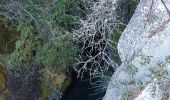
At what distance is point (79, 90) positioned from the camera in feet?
33.2

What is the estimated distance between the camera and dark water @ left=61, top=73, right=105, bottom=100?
997 centimetres

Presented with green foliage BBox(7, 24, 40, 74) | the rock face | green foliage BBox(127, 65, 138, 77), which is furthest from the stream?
green foliage BBox(127, 65, 138, 77)

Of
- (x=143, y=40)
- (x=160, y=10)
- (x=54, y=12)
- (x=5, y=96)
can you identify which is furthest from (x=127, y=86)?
(x=5, y=96)

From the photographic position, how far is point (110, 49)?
8695 millimetres

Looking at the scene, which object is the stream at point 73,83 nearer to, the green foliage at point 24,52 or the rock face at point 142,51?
the green foliage at point 24,52

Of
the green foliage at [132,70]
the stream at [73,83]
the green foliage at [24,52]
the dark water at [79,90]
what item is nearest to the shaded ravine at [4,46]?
the stream at [73,83]

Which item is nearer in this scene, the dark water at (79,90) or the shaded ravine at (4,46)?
the shaded ravine at (4,46)

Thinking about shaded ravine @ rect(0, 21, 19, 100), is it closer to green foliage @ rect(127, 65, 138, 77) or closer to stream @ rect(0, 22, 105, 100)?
stream @ rect(0, 22, 105, 100)

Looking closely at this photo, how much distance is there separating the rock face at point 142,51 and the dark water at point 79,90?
2.56 m

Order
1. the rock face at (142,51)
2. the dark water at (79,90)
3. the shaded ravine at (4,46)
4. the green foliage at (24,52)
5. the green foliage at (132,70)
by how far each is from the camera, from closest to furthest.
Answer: the rock face at (142,51) → the green foliage at (132,70) → the green foliage at (24,52) → the shaded ravine at (4,46) → the dark water at (79,90)

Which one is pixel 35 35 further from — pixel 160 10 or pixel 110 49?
pixel 160 10

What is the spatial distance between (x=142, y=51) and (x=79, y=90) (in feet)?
12.1

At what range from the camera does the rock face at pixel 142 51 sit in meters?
6.45

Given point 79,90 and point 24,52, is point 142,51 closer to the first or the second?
point 24,52
